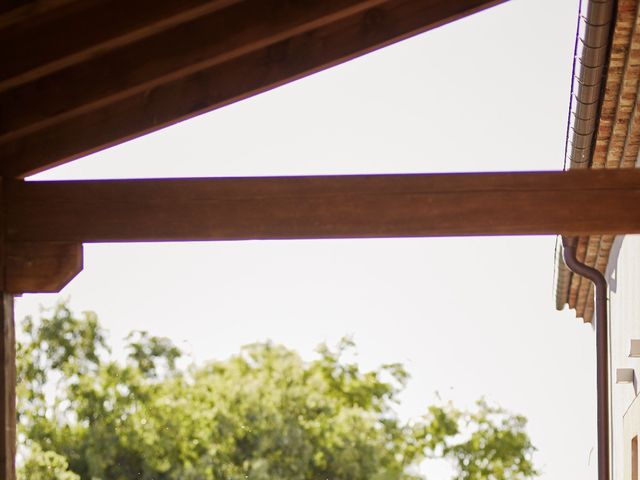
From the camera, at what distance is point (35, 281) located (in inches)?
177

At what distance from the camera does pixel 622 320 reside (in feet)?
25.6

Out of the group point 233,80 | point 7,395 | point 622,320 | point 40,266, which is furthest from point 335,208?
point 622,320

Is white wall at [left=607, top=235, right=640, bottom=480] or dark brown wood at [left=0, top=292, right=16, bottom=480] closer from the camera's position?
dark brown wood at [left=0, top=292, right=16, bottom=480]

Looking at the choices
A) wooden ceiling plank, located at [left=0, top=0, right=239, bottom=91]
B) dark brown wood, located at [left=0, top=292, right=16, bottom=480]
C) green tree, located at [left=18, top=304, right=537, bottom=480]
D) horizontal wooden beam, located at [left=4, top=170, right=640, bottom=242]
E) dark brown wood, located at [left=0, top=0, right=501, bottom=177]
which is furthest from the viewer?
green tree, located at [left=18, top=304, right=537, bottom=480]

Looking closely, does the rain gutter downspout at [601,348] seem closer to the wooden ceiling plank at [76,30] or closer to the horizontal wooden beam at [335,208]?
the horizontal wooden beam at [335,208]

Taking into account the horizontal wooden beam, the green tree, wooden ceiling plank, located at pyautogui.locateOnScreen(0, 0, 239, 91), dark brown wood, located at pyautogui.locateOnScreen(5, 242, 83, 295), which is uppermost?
wooden ceiling plank, located at pyautogui.locateOnScreen(0, 0, 239, 91)

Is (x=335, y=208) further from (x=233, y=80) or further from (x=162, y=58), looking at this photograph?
(x=162, y=58)

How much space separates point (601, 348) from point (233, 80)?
4.65 meters

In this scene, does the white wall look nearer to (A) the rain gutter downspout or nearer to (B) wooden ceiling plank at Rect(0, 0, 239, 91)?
(A) the rain gutter downspout

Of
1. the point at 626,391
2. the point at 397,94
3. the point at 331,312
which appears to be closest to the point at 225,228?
the point at 626,391

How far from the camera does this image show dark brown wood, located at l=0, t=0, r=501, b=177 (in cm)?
468

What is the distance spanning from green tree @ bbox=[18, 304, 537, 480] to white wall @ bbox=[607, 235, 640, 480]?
925 centimetres

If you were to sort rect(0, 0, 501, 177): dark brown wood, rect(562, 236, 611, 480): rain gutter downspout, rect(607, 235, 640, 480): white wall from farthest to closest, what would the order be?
rect(562, 236, 611, 480): rain gutter downspout
rect(607, 235, 640, 480): white wall
rect(0, 0, 501, 177): dark brown wood

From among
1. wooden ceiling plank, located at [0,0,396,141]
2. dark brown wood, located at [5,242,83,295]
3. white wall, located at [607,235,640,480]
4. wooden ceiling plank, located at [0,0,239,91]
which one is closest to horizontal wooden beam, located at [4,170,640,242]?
dark brown wood, located at [5,242,83,295]
